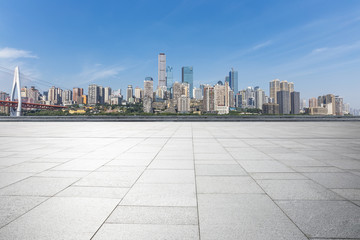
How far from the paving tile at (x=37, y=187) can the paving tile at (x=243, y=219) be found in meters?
3.05

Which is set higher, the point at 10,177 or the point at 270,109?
the point at 270,109

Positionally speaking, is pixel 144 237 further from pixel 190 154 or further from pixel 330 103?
pixel 330 103

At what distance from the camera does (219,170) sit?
6078mm

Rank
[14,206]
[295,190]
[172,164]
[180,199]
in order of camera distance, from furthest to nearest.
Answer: [172,164] → [295,190] → [180,199] → [14,206]

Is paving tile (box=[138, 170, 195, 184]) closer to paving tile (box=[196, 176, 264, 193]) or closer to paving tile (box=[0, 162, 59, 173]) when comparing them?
paving tile (box=[196, 176, 264, 193])

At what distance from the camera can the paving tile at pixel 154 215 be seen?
325 cm

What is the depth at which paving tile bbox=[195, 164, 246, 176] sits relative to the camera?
5.77m

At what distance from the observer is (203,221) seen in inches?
127

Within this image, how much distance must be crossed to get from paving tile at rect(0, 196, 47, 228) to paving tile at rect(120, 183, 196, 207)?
5.08 ft

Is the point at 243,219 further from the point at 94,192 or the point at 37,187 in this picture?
the point at 37,187

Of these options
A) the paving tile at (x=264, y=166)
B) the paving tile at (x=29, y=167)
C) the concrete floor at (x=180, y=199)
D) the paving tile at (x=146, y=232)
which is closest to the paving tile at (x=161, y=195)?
the concrete floor at (x=180, y=199)

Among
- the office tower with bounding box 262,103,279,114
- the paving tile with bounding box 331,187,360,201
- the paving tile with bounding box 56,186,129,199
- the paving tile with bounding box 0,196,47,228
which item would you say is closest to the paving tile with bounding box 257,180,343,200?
the paving tile with bounding box 331,187,360,201

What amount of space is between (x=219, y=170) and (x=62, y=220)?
397 cm

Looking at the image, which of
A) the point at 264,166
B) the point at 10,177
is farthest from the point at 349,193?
the point at 10,177
